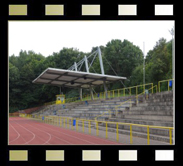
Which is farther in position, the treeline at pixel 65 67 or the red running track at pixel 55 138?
the treeline at pixel 65 67

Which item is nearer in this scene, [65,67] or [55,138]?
[55,138]

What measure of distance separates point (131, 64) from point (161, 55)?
13381mm

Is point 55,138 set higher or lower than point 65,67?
lower

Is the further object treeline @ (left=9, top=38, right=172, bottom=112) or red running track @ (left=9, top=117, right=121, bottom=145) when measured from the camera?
treeline @ (left=9, top=38, right=172, bottom=112)

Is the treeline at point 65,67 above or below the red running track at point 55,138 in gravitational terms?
above

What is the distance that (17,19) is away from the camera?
5.09 meters

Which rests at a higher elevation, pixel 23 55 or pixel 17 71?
pixel 23 55

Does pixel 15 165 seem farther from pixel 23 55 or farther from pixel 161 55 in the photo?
pixel 23 55

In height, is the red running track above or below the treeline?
below
